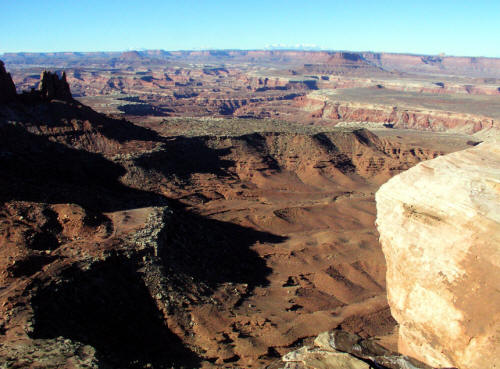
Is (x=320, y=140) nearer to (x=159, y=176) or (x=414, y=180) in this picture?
(x=159, y=176)

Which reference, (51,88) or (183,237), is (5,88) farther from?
(183,237)

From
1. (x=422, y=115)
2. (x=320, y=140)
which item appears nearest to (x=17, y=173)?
(x=320, y=140)

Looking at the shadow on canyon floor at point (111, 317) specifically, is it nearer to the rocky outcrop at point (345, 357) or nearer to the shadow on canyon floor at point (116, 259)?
the shadow on canyon floor at point (116, 259)

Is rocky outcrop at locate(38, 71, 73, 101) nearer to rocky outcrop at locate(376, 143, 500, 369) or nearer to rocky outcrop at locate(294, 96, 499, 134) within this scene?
rocky outcrop at locate(376, 143, 500, 369)

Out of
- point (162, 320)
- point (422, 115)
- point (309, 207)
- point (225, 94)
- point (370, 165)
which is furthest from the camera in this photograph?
point (225, 94)

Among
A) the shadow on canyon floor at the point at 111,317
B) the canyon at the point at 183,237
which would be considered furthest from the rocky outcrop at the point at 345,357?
the shadow on canyon floor at the point at 111,317
